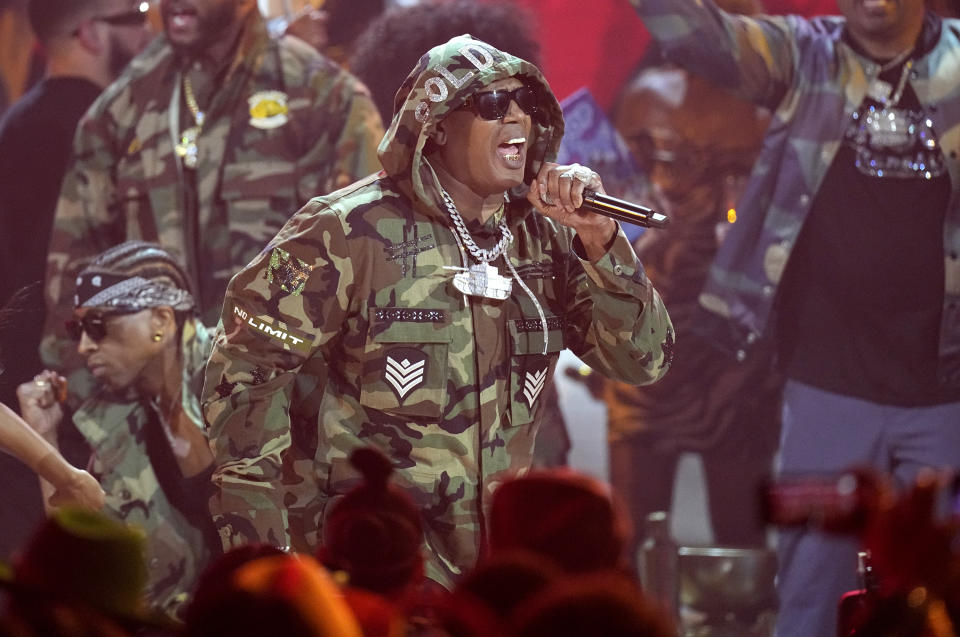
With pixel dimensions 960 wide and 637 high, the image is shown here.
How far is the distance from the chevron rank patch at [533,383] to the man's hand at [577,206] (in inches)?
13.8

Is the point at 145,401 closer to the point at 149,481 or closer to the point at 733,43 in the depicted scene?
the point at 149,481

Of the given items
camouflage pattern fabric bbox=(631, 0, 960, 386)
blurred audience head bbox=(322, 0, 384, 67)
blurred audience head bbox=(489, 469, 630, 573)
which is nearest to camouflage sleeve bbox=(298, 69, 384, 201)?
blurred audience head bbox=(322, 0, 384, 67)

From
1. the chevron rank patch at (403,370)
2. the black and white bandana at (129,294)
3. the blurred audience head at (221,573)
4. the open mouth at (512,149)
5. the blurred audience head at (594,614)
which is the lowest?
the blurred audience head at (221,573)

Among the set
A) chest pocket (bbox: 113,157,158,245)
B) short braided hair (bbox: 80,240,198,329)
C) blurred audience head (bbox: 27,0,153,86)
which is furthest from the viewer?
blurred audience head (bbox: 27,0,153,86)

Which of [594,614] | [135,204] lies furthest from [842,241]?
[594,614]

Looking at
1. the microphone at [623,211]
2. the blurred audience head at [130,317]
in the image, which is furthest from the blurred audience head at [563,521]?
the blurred audience head at [130,317]

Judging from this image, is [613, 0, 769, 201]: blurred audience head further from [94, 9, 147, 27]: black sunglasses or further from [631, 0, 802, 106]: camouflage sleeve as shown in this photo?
[94, 9, 147, 27]: black sunglasses

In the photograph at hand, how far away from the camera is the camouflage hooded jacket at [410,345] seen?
3.46 m

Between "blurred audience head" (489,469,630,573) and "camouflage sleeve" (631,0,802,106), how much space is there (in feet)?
13.2

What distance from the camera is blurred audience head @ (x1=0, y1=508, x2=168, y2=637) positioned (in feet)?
5.70

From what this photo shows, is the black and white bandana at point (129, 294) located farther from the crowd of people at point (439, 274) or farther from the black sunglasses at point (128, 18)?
the black sunglasses at point (128, 18)

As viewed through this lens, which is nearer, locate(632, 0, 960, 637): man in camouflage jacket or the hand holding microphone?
the hand holding microphone

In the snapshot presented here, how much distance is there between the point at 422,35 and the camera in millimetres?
6168

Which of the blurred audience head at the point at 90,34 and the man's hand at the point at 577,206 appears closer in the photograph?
the man's hand at the point at 577,206
